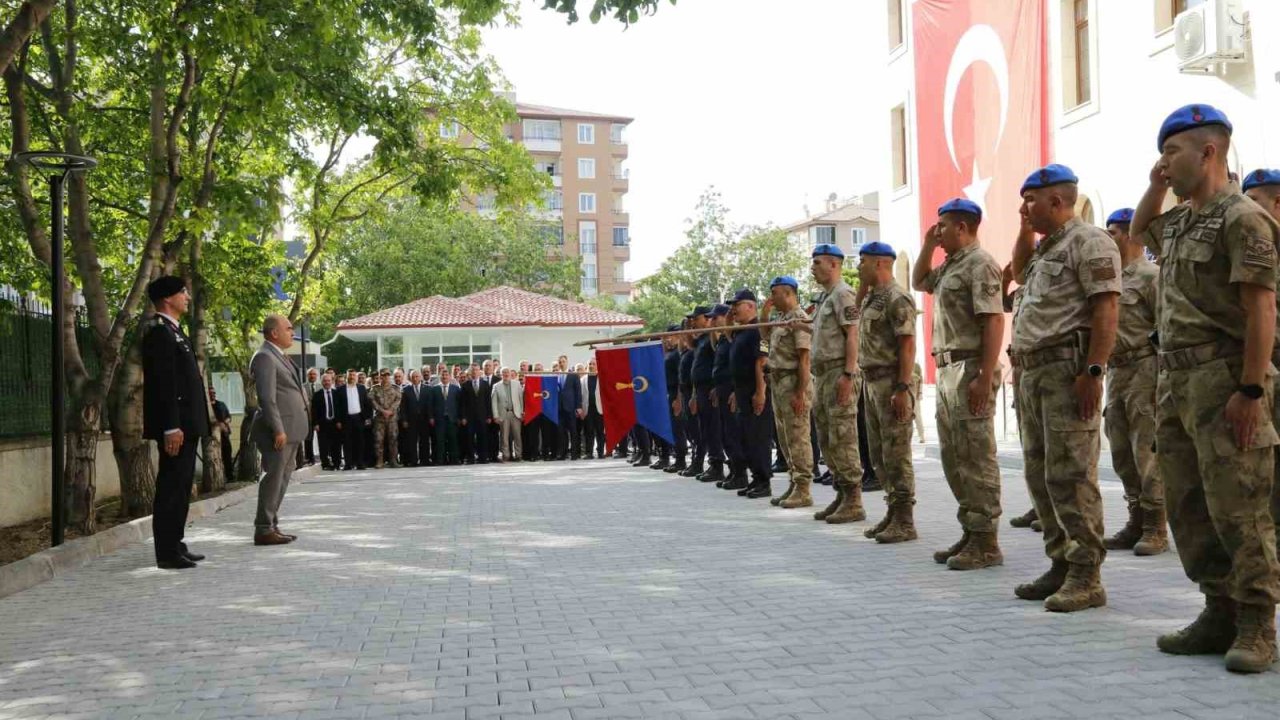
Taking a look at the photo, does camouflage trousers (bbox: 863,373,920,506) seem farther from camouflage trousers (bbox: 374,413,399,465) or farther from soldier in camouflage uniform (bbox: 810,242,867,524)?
camouflage trousers (bbox: 374,413,399,465)

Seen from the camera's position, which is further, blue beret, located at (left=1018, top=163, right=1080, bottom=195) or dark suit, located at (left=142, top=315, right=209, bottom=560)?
dark suit, located at (left=142, top=315, right=209, bottom=560)

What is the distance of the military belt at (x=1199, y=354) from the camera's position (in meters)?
4.65

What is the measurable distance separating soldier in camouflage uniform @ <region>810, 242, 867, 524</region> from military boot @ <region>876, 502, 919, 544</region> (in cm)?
86

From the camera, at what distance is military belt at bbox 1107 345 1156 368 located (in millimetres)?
7801

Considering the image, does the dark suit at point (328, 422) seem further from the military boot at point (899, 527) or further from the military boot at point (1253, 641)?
the military boot at point (1253, 641)

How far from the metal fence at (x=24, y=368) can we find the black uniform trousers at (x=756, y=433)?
21.7ft

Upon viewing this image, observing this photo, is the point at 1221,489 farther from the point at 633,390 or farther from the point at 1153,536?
the point at 633,390

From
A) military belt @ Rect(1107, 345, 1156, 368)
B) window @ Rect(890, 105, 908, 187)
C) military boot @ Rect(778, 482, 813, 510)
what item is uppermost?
window @ Rect(890, 105, 908, 187)

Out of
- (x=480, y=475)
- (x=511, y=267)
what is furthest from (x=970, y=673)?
(x=511, y=267)

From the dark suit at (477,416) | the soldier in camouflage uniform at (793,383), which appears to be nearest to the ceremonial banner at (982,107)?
the dark suit at (477,416)

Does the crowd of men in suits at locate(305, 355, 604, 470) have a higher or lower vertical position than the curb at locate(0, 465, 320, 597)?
higher

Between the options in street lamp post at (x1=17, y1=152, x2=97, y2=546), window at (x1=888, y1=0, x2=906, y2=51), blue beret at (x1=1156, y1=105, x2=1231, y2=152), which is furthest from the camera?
window at (x1=888, y1=0, x2=906, y2=51)

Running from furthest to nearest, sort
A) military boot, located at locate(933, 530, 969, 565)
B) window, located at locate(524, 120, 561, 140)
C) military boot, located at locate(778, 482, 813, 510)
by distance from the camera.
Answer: window, located at locate(524, 120, 561, 140) < military boot, located at locate(778, 482, 813, 510) < military boot, located at locate(933, 530, 969, 565)

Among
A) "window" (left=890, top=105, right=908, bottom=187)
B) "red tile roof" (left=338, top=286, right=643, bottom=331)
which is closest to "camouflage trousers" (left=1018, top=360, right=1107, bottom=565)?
"window" (left=890, top=105, right=908, bottom=187)
